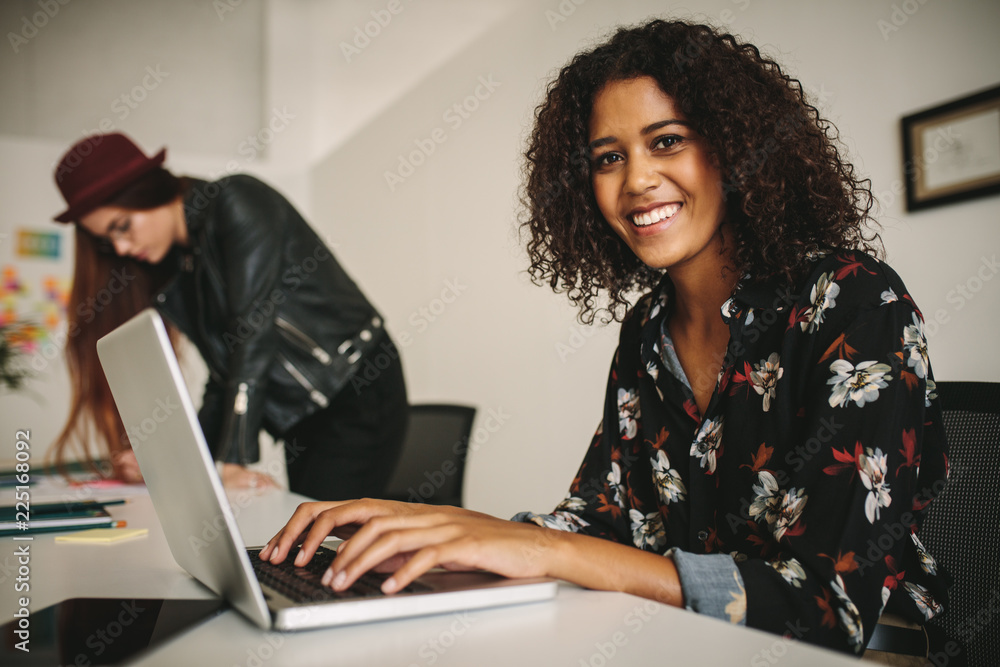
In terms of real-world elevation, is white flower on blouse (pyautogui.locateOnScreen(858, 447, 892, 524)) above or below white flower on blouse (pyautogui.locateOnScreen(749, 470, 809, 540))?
above

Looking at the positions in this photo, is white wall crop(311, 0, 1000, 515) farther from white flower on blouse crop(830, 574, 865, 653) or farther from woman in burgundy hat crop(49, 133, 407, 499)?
white flower on blouse crop(830, 574, 865, 653)

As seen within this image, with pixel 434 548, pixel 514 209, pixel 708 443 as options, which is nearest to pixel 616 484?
pixel 708 443

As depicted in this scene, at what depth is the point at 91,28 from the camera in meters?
4.03

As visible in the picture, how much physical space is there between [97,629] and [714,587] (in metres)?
0.51

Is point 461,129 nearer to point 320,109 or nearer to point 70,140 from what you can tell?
point 320,109

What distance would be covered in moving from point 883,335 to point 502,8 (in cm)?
277

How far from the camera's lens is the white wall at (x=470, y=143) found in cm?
160

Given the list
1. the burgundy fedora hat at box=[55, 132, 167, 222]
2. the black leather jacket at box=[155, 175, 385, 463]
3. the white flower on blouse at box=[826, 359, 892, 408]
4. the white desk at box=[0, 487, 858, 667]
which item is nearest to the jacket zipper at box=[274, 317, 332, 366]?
Answer: the black leather jacket at box=[155, 175, 385, 463]

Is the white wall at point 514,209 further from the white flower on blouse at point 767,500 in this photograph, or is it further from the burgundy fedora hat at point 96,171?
the burgundy fedora hat at point 96,171

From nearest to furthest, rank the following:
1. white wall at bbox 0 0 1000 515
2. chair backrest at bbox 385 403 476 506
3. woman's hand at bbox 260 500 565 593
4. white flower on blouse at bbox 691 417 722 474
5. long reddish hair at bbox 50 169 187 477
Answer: woman's hand at bbox 260 500 565 593, white flower on blouse at bbox 691 417 722 474, white wall at bbox 0 0 1000 515, long reddish hair at bbox 50 169 187 477, chair backrest at bbox 385 403 476 506

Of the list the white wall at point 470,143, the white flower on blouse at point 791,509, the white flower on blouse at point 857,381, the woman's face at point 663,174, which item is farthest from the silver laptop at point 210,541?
the white wall at point 470,143

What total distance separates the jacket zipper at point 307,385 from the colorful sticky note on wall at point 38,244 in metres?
2.69

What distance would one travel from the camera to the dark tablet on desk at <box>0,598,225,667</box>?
19.4 inches

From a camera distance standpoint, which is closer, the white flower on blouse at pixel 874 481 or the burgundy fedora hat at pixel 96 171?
the white flower on blouse at pixel 874 481
